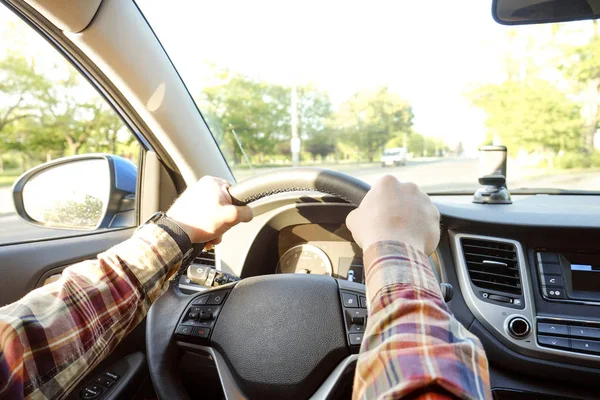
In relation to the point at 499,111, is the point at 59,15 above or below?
above

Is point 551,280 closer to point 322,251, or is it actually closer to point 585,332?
point 585,332

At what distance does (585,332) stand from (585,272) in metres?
0.28

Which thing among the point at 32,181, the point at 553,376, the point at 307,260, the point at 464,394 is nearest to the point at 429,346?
the point at 464,394

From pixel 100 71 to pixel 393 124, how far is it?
65.5 inches

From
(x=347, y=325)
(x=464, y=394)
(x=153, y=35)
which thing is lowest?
(x=347, y=325)

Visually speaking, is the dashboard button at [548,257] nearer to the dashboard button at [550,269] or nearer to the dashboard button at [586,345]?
the dashboard button at [550,269]

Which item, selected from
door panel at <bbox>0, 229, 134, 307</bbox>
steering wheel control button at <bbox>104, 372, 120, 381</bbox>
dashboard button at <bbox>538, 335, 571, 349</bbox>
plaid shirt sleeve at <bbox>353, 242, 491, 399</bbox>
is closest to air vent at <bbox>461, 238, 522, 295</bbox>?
dashboard button at <bbox>538, 335, 571, 349</bbox>

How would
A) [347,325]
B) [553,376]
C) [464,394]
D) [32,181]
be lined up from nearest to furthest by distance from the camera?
1. [464,394]
2. [347,325]
3. [553,376]
4. [32,181]

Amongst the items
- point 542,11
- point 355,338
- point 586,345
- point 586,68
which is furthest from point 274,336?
point 586,68

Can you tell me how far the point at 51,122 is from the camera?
2719 mm

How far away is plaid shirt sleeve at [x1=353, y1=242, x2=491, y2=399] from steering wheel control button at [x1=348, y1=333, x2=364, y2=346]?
2.81 ft

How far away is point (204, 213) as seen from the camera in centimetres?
157

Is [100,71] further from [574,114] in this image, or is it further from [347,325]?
[574,114]

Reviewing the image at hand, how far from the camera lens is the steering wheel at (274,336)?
1793 mm
